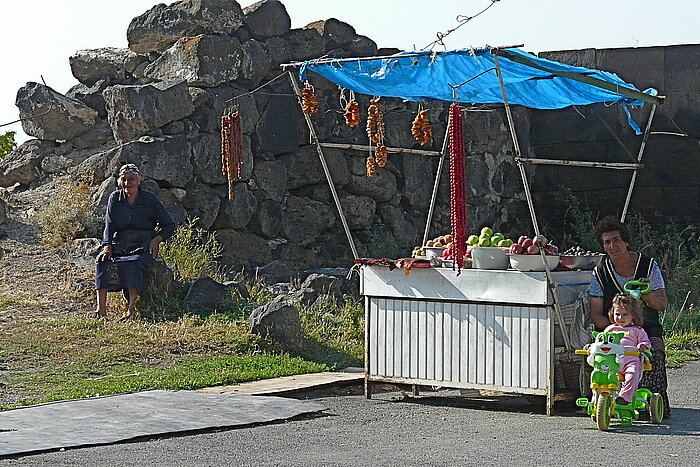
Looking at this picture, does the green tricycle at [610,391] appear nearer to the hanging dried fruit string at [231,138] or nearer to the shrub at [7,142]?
the hanging dried fruit string at [231,138]

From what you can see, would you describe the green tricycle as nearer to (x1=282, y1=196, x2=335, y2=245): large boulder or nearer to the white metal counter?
the white metal counter

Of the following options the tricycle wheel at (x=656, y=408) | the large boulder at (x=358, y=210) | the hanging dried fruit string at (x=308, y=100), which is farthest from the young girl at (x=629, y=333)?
the large boulder at (x=358, y=210)

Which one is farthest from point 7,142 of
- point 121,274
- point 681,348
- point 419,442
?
point 419,442

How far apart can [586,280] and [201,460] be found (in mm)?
3345

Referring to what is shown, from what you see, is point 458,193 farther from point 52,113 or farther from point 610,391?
point 52,113

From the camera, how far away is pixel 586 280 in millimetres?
7934

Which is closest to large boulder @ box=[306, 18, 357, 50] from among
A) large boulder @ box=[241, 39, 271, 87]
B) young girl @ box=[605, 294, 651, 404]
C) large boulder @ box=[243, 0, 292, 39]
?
large boulder @ box=[243, 0, 292, 39]

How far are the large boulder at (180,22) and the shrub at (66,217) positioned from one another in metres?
2.42

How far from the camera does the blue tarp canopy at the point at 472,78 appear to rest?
799cm

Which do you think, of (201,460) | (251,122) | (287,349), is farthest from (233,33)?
(201,460)

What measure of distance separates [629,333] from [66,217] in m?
7.64

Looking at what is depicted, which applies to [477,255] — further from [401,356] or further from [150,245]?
[150,245]

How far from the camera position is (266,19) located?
14.3 metres

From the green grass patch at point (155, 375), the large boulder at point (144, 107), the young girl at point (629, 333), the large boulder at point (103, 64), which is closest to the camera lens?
the young girl at point (629, 333)
